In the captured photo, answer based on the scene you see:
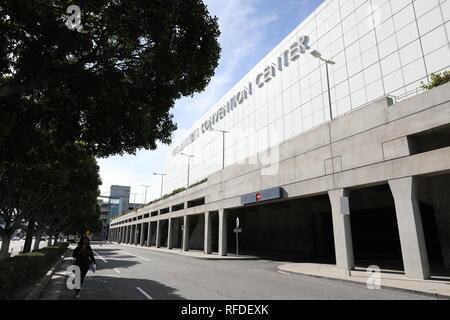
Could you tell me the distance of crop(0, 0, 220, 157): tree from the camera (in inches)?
313

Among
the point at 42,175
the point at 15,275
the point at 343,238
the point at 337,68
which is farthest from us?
the point at 337,68

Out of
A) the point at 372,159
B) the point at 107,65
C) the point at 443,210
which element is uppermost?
the point at 107,65

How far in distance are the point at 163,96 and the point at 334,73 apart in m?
22.9

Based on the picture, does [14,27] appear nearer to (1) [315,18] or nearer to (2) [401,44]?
(2) [401,44]

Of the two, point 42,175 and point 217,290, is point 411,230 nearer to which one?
point 217,290

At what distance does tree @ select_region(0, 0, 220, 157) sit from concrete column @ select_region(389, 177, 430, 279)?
9.35 metres

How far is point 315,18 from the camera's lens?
32.4 metres

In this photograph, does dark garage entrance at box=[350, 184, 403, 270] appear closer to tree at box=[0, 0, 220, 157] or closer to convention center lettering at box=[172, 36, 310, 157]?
convention center lettering at box=[172, 36, 310, 157]

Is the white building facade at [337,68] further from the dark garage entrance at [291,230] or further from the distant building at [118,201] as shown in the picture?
the distant building at [118,201]

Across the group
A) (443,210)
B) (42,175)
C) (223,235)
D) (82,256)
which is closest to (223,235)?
(223,235)

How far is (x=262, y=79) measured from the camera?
129 feet

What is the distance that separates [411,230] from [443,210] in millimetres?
4960

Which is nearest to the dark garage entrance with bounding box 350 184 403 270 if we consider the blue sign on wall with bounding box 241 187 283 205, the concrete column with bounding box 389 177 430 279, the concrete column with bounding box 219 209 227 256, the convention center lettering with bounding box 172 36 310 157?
the blue sign on wall with bounding box 241 187 283 205
